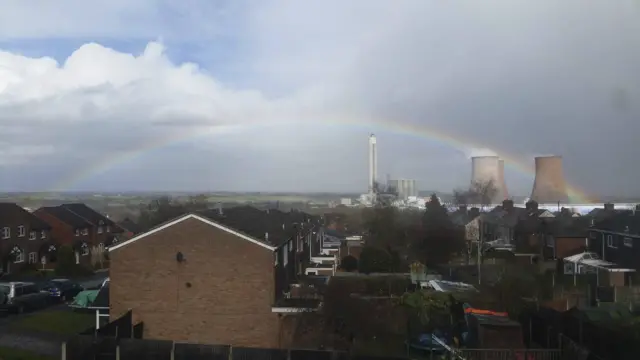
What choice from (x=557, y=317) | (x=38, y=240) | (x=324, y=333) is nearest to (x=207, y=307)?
(x=324, y=333)

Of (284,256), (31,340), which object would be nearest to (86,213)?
(284,256)

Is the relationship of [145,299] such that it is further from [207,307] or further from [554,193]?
[554,193]

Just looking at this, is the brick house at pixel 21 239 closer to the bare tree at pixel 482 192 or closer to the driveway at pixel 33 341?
the driveway at pixel 33 341

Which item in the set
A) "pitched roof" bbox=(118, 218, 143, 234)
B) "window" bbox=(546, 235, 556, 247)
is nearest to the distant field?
"pitched roof" bbox=(118, 218, 143, 234)

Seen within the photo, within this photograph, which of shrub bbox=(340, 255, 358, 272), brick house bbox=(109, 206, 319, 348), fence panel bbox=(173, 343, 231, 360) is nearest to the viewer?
fence panel bbox=(173, 343, 231, 360)

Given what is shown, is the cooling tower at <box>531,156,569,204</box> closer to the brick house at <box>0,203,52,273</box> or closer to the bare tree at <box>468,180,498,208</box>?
the bare tree at <box>468,180,498,208</box>
